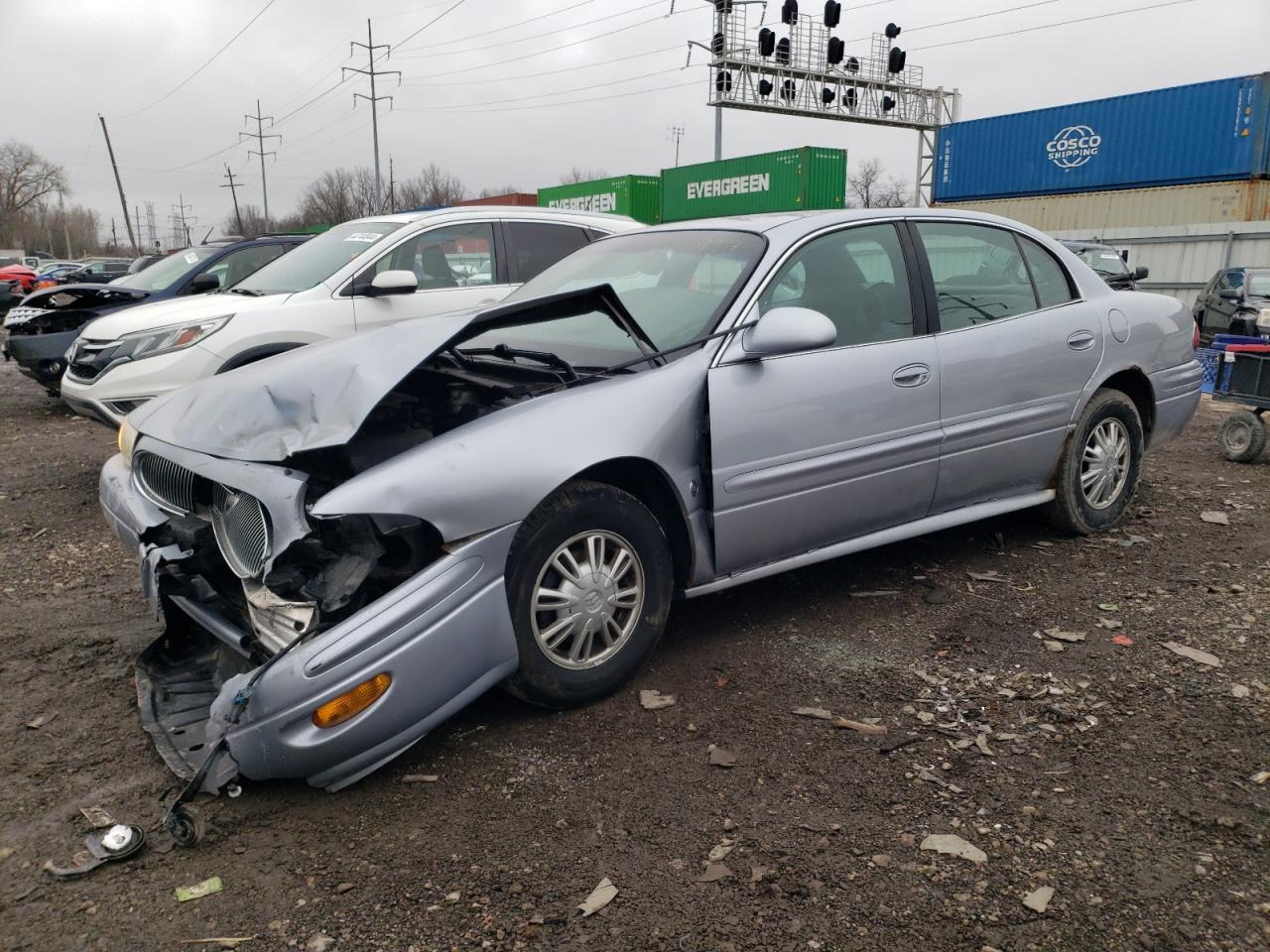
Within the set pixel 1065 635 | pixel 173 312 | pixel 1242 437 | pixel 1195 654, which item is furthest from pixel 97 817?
pixel 1242 437

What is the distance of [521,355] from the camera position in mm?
3648

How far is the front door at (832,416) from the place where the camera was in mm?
3543

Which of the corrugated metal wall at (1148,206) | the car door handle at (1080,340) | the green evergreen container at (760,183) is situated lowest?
the car door handle at (1080,340)

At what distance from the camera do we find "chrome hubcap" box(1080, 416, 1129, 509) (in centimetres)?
491

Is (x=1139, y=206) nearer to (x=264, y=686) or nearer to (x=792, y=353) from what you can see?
(x=792, y=353)

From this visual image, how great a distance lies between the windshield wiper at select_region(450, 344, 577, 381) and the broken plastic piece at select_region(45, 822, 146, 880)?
1.92 meters

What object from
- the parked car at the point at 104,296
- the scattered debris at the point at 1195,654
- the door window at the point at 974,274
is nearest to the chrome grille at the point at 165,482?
the door window at the point at 974,274

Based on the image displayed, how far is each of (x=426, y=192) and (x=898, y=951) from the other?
79919mm

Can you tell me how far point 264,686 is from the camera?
8.62ft

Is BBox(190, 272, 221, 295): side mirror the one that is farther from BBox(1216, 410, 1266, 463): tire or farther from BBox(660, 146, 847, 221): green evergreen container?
BBox(660, 146, 847, 221): green evergreen container

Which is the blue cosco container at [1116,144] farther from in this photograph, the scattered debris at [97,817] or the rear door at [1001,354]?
the scattered debris at [97,817]

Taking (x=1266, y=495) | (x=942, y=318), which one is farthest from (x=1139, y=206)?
(x=942, y=318)

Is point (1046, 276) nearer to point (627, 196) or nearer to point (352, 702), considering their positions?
point (352, 702)

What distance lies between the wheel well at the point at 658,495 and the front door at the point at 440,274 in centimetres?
367
